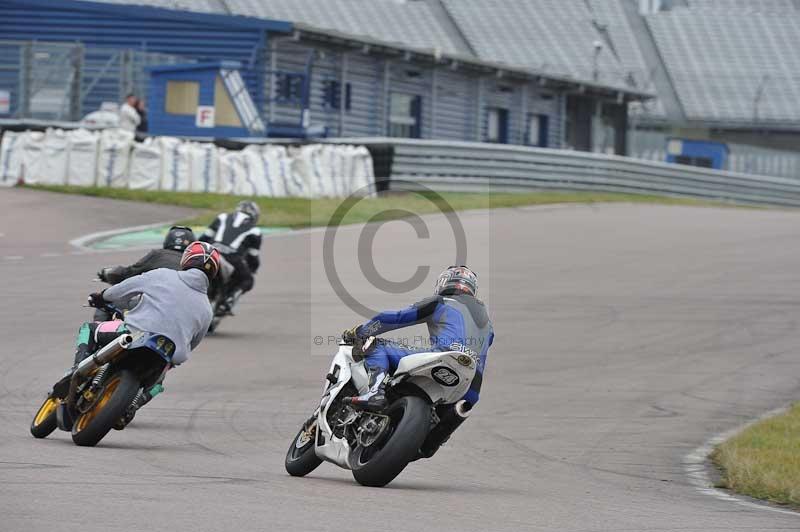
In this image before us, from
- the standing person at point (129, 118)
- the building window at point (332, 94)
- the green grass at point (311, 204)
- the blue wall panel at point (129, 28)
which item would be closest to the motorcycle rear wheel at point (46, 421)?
the green grass at point (311, 204)

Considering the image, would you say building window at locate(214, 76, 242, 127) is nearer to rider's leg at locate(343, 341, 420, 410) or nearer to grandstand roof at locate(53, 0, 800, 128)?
grandstand roof at locate(53, 0, 800, 128)

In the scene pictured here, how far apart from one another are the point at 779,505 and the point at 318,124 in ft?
105

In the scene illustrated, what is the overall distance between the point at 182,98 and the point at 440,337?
2832 cm

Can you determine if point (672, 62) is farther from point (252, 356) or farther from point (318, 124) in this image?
point (252, 356)

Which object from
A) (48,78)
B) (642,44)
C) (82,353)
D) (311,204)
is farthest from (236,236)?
(642,44)

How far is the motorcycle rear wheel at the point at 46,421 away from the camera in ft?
33.6

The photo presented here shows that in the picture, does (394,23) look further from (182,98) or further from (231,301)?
(231,301)

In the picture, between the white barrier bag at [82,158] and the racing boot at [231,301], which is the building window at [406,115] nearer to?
the white barrier bag at [82,158]

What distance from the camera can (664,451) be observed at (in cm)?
1159

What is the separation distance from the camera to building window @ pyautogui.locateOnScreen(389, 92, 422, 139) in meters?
44.4

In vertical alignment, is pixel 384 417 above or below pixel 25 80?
below

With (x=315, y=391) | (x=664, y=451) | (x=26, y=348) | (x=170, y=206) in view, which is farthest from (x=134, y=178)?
(x=664, y=451)

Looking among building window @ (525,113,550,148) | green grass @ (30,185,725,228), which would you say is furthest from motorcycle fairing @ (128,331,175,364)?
building window @ (525,113,550,148)

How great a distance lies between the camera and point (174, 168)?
2947 cm
